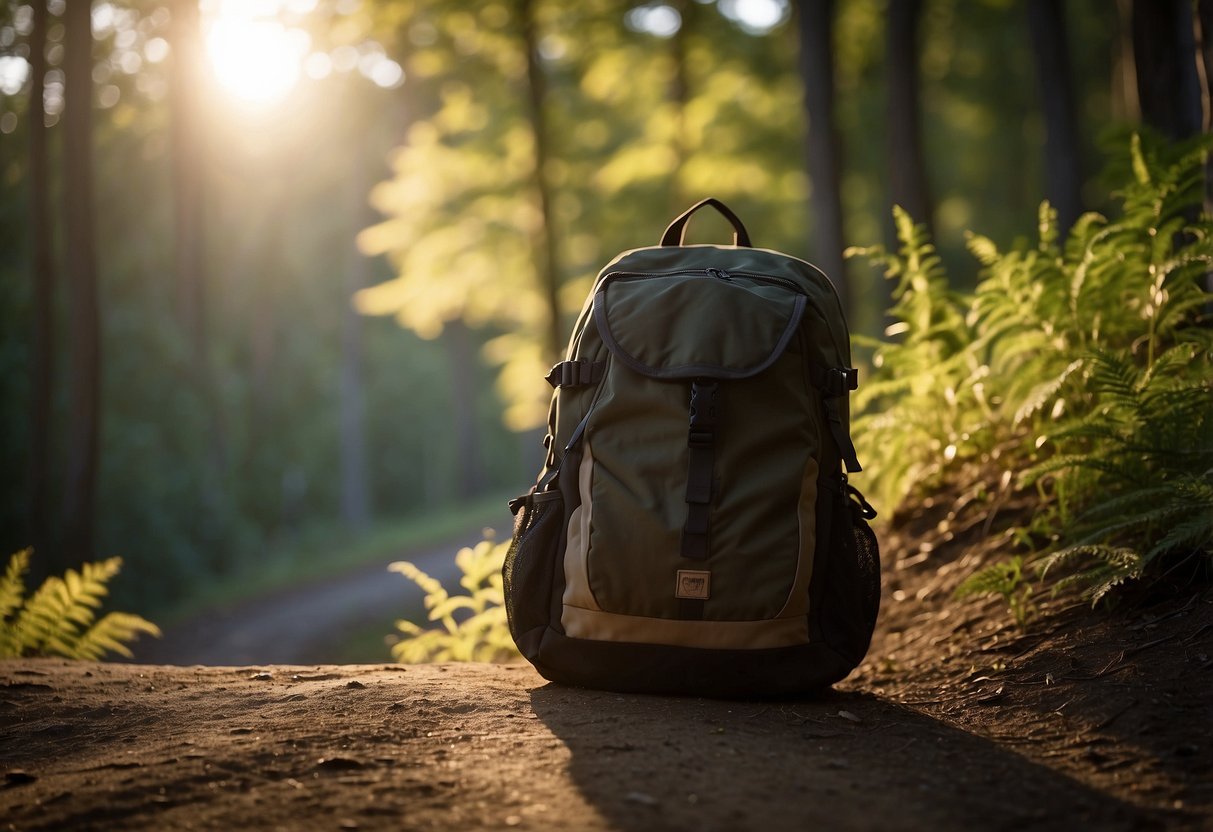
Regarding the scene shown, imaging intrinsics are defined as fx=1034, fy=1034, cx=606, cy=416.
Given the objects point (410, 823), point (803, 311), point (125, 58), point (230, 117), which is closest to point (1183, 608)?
point (803, 311)

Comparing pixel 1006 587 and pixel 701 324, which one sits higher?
pixel 701 324

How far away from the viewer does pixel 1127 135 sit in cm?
514

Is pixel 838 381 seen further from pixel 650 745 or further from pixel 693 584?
pixel 650 745

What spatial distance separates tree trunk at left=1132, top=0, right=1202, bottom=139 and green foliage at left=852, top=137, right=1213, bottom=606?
25.4 inches

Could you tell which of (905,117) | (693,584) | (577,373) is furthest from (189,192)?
(693,584)

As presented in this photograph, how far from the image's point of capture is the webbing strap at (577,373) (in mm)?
3502

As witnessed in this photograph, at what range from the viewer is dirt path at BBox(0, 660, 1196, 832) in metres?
2.25

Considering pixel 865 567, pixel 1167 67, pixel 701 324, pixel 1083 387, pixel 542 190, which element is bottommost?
pixel 865 567

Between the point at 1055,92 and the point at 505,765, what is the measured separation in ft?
33.5

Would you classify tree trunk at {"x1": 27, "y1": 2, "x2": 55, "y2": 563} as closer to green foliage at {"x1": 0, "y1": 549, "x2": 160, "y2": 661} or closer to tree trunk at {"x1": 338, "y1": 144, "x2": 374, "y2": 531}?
green foliage at {"x1": 0, "y1": 549, "x2": 160, "y2": 661}

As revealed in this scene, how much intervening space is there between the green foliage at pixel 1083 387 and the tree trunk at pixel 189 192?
55.0 feet

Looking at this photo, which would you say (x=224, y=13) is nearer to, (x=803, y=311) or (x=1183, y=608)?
(x=803, y=311)

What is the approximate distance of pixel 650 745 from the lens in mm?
2723

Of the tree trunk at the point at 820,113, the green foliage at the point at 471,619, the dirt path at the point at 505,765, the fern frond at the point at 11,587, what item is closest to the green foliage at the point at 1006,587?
the dirt path at the point at 505,765
